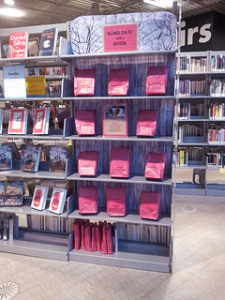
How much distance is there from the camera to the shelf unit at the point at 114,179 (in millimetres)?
2611

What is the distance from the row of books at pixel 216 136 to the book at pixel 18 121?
312 centimetres

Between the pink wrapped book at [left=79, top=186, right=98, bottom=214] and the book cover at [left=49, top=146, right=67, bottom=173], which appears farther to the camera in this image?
the book cover at [left=49, top=146, right=67, bottom=173]

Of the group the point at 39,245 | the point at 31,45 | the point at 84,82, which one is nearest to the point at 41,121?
the point at 84,82

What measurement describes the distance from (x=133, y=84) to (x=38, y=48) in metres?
1.00

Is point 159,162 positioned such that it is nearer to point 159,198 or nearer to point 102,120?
point 159,198

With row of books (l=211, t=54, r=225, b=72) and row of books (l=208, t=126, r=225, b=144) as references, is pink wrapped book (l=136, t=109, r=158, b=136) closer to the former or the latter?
row of books (l=208, t=126, r=225, b=144)

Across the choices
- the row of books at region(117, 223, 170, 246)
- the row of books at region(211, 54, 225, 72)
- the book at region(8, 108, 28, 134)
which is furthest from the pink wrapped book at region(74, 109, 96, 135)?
the row of books at region(211, 54, 225, 72)

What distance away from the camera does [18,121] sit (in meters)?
2.84

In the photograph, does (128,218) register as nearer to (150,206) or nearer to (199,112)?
(150,206)

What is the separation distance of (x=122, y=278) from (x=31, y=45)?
2.39 metres

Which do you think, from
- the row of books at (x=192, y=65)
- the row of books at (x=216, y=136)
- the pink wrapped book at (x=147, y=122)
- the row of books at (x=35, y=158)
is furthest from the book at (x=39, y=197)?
the row of books at (x=192, y=65)

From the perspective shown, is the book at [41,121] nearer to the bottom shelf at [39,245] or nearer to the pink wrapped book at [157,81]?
the pink wrapped book at [157,81]

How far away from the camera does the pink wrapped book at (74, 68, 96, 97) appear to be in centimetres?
253

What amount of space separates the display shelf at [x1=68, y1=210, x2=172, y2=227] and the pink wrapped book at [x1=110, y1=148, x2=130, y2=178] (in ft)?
1.39
